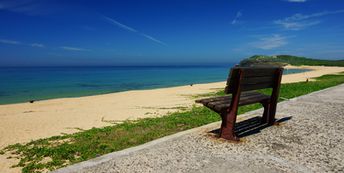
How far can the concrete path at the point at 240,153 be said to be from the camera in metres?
3.94

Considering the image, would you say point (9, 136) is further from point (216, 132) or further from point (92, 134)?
point (216, 132)

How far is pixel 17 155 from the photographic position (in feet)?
18.8

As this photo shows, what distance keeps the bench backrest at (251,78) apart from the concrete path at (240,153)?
103 centimetres

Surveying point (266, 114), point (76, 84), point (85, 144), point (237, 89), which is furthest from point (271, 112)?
point (76, 84)

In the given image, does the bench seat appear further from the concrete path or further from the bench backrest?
the concrete path

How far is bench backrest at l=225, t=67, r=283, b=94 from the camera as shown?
192 inches

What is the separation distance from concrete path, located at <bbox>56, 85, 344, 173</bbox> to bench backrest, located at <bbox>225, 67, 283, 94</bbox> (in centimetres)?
103

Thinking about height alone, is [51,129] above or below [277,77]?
below

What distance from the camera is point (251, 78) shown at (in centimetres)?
525

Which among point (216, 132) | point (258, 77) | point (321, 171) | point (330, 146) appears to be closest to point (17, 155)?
point (216, 132)

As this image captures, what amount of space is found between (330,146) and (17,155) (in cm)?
621

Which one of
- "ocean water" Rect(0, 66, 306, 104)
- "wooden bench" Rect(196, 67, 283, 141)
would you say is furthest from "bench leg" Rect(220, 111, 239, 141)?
"ocean water" Rect(0, 66, 306, 104)

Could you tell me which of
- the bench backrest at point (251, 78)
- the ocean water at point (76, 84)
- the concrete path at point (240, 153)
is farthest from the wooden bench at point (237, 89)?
the ocean water at point (76, 84)

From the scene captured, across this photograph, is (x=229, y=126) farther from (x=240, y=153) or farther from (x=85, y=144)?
(x=85, y=144)
